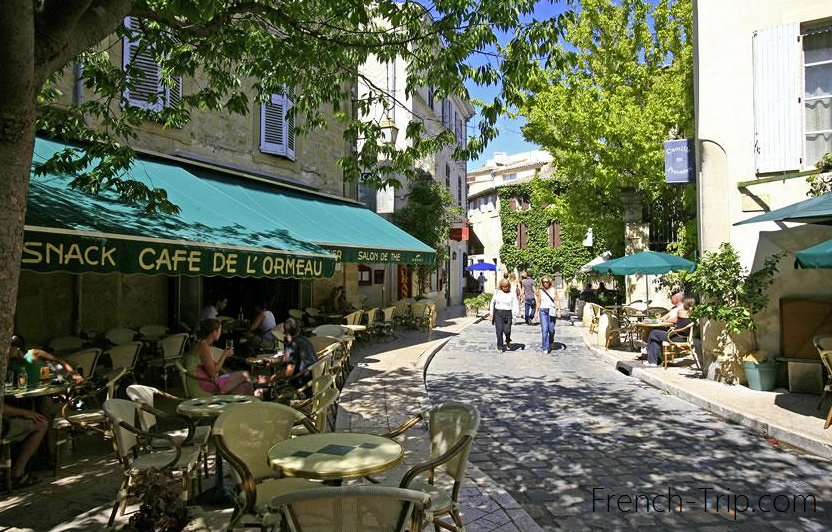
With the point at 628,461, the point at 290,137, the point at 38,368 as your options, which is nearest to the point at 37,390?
the point at 38,368

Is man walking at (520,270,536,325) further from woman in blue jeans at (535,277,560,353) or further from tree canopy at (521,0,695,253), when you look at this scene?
woman in blue jeans at (535,277,560,353)

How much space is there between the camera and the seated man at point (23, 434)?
439cm

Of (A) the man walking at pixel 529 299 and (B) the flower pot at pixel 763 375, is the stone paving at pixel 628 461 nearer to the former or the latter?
(B) the flower pot at pixel 763 375

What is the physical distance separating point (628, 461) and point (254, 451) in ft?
11.6

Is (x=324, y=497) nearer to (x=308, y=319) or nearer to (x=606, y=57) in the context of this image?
(x=308, y=319)

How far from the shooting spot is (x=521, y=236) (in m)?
34.8

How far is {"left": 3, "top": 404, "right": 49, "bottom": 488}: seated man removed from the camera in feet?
14.4

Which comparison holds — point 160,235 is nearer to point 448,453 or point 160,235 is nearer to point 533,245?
point 448,453

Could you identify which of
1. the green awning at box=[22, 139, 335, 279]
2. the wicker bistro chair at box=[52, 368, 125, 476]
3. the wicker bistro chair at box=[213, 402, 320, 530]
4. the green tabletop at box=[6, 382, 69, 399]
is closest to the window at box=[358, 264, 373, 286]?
the green awning at box=[22, 139, 335, 279]

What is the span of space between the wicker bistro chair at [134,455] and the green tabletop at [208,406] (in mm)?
273

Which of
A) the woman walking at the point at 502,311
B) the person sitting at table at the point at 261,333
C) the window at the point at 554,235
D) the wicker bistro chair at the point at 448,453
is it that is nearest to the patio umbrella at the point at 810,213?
the wicker bistro chair at the point at 448,453

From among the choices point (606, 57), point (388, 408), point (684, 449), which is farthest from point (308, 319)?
point (606, 57)

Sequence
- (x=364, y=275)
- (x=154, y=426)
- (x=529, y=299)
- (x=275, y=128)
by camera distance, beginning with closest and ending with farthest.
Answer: (x=154, y=426) < (x=275, y=128) < (x=364, y=275) < (x=529, y=299)

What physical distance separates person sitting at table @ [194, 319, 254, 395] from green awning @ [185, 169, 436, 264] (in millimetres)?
2923
